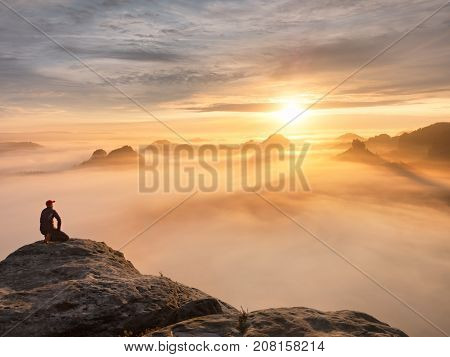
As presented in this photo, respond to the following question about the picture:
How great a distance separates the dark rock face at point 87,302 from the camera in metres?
13.1

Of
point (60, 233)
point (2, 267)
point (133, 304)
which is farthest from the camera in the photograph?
point (60, 233)

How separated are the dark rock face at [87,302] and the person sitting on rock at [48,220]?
84.4 inches

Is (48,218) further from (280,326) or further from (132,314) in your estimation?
(280,326)

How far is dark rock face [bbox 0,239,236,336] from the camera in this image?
43.0 ft

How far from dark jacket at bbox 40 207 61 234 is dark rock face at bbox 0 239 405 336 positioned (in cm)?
317

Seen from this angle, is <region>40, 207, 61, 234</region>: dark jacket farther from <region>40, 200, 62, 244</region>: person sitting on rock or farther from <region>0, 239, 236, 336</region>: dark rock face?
<region>0, 239, 236, 336</region>: dark rock face

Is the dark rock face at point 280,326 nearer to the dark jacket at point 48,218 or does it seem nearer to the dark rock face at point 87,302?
the dark rock face at point 87,302

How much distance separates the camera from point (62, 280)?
1617cm

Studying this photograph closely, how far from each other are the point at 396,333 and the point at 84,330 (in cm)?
902

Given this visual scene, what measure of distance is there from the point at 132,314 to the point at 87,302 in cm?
142

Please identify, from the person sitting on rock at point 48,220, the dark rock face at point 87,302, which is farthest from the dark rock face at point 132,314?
the person sitting on rock at point 48,220

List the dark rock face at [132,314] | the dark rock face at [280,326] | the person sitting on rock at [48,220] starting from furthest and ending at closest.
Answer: the person sitting on rock at [48,220] → the dark rock face at [132,314] → the dark rock face at [280,326]
